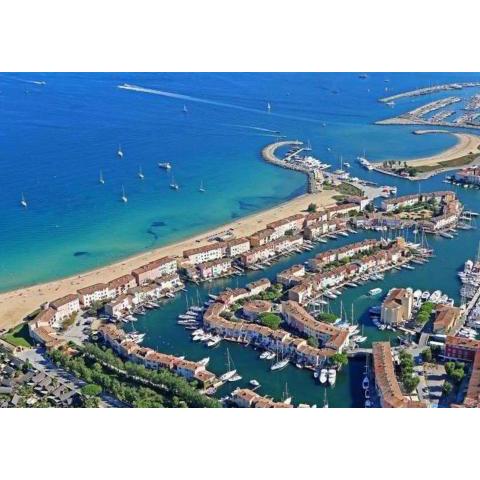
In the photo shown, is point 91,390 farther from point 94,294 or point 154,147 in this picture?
point 154,147

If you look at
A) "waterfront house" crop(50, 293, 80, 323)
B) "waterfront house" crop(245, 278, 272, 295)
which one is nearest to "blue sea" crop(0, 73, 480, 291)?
"waterfront house" crop(50, 293, 80, 323)

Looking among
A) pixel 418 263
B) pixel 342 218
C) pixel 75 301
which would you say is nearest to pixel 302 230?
pixel 342 218

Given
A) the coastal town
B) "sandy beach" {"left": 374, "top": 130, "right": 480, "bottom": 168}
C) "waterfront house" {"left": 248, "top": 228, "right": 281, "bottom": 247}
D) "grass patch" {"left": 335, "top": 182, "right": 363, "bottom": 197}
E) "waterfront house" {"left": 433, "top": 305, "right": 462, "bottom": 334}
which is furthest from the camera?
"sandy beach" {"left": 374, "top": 130, "right": 480, "bottom": 168}

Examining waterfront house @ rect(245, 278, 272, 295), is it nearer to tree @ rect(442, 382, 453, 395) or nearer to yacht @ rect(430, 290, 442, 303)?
yacht @ rect(430, 290, 442, 303)

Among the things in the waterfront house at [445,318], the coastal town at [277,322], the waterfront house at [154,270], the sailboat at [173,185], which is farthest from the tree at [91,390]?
the sailboat at [173,185]

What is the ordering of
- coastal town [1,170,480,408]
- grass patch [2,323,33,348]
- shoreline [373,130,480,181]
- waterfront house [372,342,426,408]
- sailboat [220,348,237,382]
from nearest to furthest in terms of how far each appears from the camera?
1. waterfront house [372,342,426,408]
2. coastal town [1,170,480,408]
3. sailboat [220,348,237,382]
4. grass patch [2,323,33,348]
5. shoreline [373,130,480,181]

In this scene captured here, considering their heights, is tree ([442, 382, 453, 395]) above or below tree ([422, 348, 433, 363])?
below

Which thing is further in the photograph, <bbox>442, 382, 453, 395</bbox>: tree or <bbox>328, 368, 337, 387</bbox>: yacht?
<bbox>328, 368, 337, 387</bbox>: yacht
